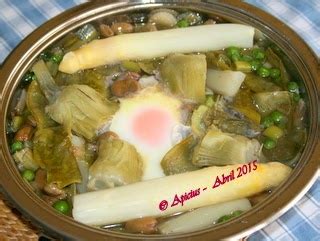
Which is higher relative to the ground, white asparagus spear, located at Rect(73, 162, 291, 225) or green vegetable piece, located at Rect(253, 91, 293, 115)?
green vegetable piece, located at Rect(253, 91, 293, 115)

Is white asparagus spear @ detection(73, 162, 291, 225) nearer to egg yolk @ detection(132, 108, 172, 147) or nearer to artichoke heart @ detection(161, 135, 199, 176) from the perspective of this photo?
artichoke heart @ detection(161, 135, 199, 176)

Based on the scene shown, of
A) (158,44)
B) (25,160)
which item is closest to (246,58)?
(158,44)

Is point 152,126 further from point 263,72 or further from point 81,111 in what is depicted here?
point 263,72

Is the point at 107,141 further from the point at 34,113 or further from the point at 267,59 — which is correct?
→ the point at 267,59

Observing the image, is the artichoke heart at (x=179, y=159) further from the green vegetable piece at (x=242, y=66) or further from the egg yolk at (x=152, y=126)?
the green vegetable piece at (x=242, y=66)

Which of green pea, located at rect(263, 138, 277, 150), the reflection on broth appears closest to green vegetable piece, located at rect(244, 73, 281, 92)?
the reflection on broth
